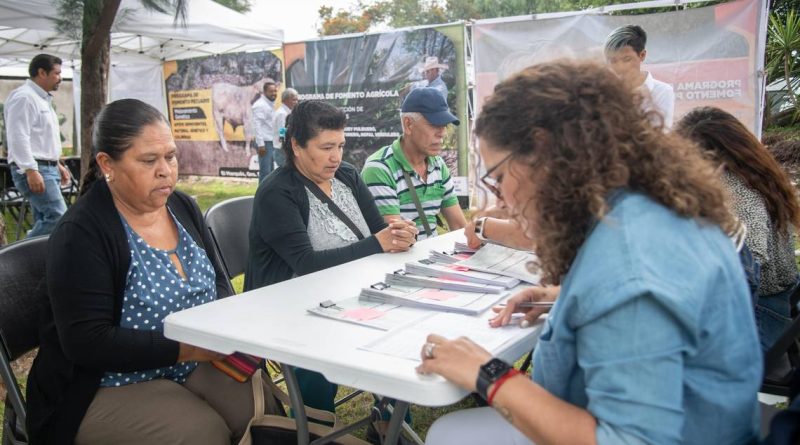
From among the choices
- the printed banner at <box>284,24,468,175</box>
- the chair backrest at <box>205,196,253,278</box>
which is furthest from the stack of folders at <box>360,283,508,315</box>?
the printed banner at <box>284,24,468,175</box>

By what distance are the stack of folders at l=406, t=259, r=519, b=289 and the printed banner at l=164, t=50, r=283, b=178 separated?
322 inches

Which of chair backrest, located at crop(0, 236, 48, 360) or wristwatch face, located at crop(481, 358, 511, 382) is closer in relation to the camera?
wristwatch face, located at crop(481, 358, 511, 382)

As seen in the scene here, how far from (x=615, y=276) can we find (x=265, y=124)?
347 inches

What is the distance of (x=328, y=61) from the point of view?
345 inches

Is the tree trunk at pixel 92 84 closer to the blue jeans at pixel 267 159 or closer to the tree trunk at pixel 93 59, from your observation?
the tree trunk at pixel 93 59

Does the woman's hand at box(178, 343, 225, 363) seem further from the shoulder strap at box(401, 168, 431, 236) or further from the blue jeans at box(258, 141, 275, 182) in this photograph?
the blue jeans at box(258, 141, 275, 182)

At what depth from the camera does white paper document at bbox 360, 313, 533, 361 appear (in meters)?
1.33

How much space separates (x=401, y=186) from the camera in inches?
118

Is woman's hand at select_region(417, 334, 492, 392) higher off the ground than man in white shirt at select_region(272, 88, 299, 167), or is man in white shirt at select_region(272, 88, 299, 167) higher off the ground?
man in white shirt at select_region(272, 88, 299, 167)

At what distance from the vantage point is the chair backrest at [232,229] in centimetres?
270

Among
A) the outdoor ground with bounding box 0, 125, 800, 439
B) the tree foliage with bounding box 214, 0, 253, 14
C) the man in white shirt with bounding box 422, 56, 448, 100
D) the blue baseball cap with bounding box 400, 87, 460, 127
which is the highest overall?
the tree foliage with bounding box 214, 0, 253, 14

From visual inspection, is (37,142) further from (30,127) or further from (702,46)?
(702,46)

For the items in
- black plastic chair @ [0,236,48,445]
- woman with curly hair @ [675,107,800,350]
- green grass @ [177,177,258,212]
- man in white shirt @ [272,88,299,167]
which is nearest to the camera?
black plastic chair @ [0,236,48,445]

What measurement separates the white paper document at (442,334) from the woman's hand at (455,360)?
0.08 metres
